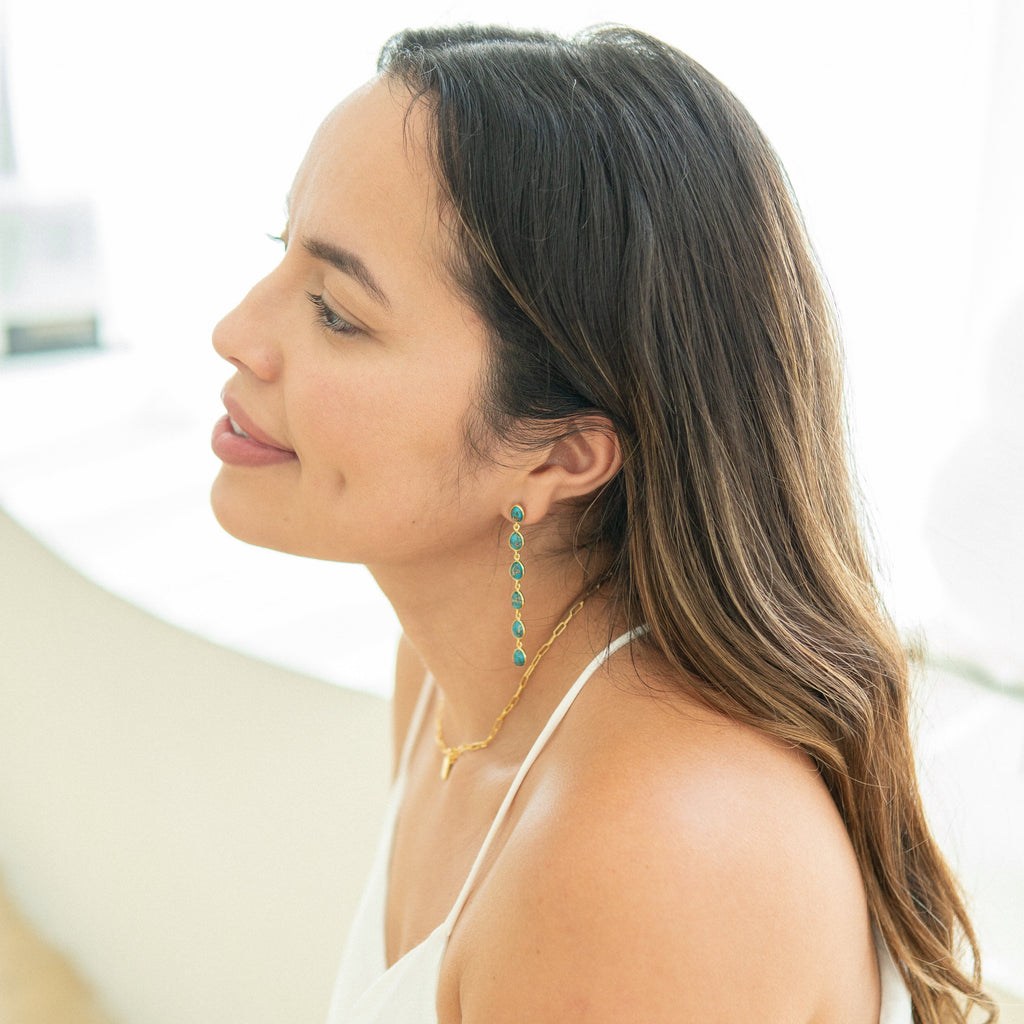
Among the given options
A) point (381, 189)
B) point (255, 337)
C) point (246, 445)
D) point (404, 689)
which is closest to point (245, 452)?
point (246, 445)

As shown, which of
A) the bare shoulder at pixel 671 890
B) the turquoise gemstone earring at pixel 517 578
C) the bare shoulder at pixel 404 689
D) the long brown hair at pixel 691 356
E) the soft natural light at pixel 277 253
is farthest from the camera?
the bare shoulder at pixel 404 689

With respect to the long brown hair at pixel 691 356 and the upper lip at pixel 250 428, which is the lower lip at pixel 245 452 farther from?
the long brown hair at pixel 691 356

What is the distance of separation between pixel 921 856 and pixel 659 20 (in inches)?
45.9

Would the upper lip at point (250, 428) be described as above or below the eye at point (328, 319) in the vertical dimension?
below

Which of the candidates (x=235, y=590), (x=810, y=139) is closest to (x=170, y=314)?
(x=235, y=590)

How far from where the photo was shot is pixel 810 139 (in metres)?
1.46

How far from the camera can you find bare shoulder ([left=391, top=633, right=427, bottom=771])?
4.81 ft

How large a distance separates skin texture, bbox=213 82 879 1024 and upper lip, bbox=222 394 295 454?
1 cm

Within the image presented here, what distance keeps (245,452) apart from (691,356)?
0.41 meters

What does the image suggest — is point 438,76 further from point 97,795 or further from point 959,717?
point 97,795

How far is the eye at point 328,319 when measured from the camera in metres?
0.98

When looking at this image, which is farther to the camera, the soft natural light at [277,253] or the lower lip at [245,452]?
the soft natural light at [277,253]

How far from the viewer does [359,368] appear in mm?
967

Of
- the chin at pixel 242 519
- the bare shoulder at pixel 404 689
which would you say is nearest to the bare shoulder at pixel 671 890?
the chin at pixel 242 519
